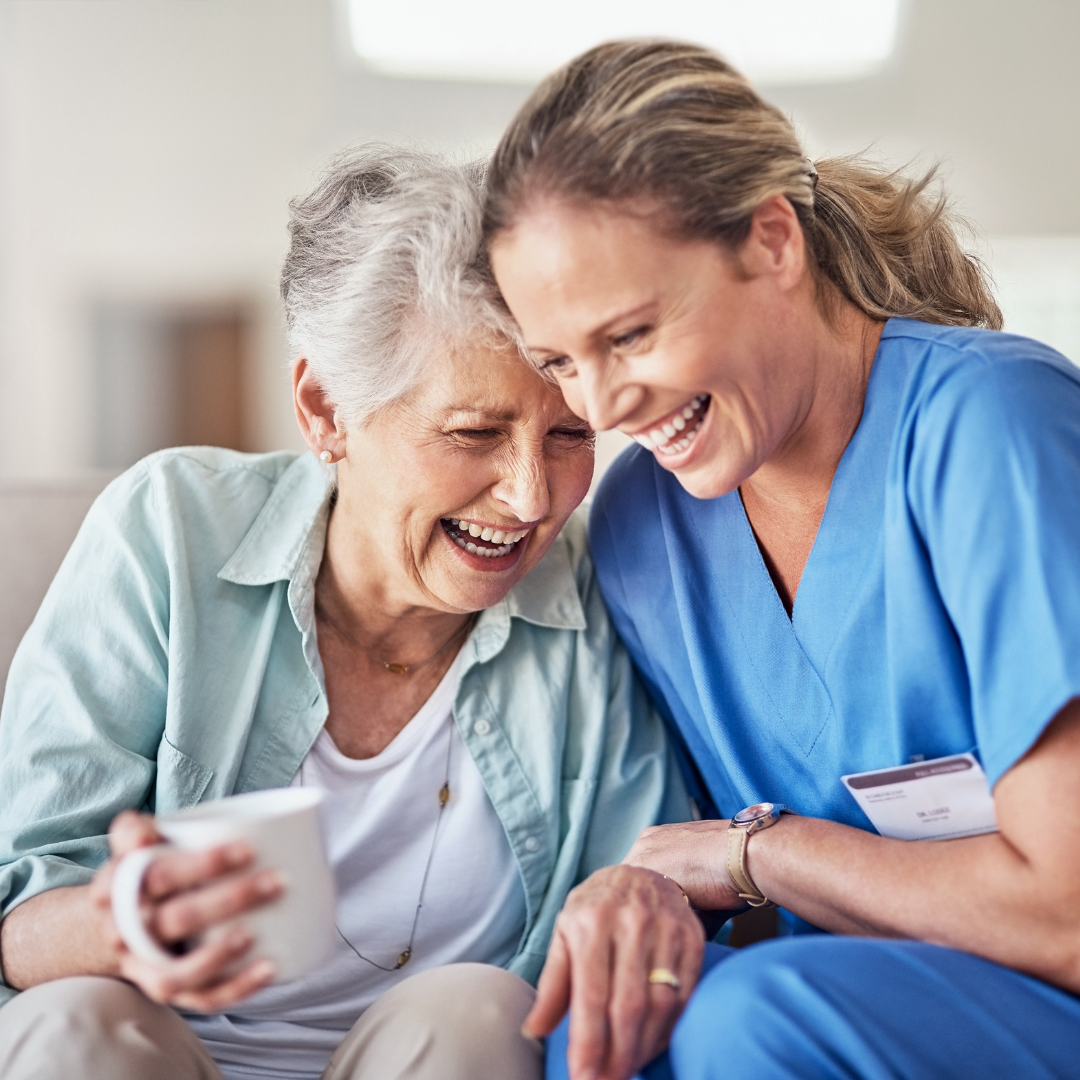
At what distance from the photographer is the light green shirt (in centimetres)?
108

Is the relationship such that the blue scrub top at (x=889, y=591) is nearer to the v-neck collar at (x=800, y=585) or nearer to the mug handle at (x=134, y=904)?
the v-neck collar at (x=800, y=585)

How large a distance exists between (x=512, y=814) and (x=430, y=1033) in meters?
0.30

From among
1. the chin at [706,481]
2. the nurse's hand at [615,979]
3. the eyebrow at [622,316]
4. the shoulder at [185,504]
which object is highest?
the eyebrow at [622,316]

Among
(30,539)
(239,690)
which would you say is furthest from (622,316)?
(30,539)

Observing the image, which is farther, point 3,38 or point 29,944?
point 3,38

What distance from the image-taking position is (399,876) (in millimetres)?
1229

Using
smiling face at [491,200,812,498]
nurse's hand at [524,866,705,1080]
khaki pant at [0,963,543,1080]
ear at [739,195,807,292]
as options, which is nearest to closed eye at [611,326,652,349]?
smiling face at [491,200,812,498]

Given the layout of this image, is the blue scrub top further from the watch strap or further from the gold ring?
the gold ring

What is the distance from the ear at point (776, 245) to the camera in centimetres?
98

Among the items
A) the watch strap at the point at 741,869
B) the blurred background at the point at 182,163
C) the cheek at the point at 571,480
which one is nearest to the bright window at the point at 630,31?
the blurred background at the point at 182,163

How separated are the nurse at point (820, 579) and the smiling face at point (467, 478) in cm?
11

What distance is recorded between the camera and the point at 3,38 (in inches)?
167

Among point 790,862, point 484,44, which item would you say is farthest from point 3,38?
point 790,862

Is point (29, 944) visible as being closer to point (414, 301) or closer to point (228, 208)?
point (414, 301)
